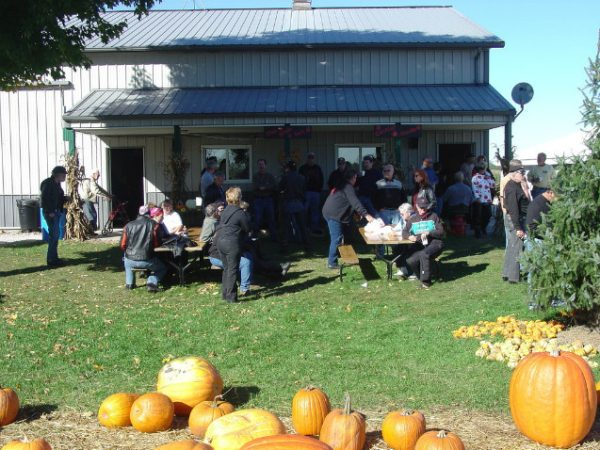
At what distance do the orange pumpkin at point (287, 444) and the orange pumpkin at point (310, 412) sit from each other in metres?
0.99

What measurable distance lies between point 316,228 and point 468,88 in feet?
19.7

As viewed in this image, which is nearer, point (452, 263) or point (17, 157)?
point (452, 263)

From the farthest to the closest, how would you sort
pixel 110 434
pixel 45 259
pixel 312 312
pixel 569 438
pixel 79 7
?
pixel 45 259 < pixel 79 7 < pixel 312 312 < pixel 110 434 < pixel 569 438

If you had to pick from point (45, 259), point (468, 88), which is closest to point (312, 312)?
point (45, 259)

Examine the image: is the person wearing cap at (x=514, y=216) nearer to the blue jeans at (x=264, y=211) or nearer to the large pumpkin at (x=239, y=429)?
the blue jeans at (x=264, y=211)

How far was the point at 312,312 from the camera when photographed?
30.1ft

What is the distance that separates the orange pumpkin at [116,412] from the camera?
17.1 ft

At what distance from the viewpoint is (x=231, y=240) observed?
978 cm

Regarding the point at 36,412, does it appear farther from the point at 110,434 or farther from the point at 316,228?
the point at 316,228

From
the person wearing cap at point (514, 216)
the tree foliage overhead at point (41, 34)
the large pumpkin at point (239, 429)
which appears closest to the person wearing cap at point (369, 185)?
the person wearing cap at point (514, 216)

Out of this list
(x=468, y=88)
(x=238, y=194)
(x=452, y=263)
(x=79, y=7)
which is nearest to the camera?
(x=238, y=194)

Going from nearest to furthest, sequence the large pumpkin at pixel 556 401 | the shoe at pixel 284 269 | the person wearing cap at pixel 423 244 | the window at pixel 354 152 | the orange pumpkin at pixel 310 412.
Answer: the large pumpkin at pixel 556 401 < the orange pumpkin at pixel 310 412 < the person wearing cap at pixel 423 244 < the shoe at pixel 284 269 < the window at pixel 354 152

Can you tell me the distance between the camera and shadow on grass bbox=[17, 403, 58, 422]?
5.49 meters

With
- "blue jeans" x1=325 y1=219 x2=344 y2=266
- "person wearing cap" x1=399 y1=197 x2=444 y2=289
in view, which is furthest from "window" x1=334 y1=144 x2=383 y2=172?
"person wearing cap" x1=399 y1=197 x2=444 y2=289
